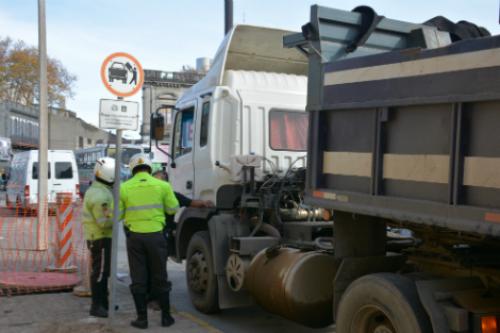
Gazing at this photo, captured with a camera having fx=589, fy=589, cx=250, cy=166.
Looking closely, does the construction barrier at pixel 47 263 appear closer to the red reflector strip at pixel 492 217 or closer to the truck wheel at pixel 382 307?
the truck wheel at pixel 382 307

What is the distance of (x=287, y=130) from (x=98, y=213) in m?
2.37

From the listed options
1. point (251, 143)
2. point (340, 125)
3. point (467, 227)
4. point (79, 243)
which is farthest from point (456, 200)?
point (79, 243)

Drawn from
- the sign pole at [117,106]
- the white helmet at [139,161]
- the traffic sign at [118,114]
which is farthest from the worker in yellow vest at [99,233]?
the traffic sign at [118,114]

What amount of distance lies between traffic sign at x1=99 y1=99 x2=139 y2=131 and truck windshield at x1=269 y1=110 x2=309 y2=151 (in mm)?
1613

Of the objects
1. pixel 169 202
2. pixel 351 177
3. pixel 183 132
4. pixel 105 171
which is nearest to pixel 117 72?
pixel 105 171

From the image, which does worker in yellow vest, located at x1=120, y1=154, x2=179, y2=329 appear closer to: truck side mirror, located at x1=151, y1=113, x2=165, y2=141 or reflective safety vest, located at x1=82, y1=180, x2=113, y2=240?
A: reflective safety vest, located at x1=82, y1=180, x2=113, y2=240

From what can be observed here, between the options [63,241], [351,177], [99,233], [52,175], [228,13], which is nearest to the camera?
[351,177]

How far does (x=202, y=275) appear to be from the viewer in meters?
6.75

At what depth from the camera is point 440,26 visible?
4.88 meters

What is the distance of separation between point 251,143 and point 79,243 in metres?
7.13

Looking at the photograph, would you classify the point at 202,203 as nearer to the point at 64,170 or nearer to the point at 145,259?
the point at 145,259

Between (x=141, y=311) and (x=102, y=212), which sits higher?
(x=102, y=212)

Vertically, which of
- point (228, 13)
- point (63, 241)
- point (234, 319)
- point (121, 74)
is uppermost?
point (228, 13)

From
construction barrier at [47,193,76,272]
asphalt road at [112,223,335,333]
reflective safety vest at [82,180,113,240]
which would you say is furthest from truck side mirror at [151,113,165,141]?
construction barrier at [47,193,76,272]
